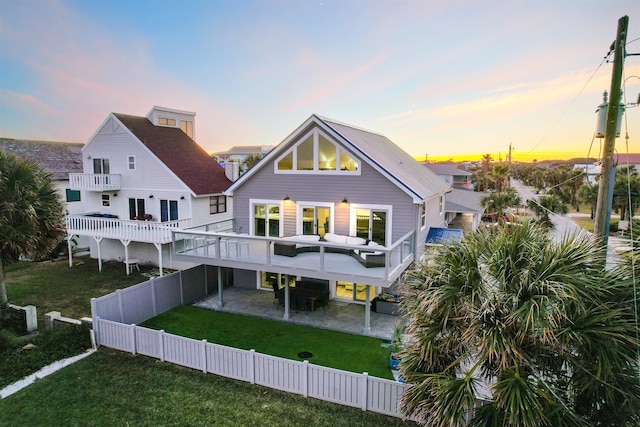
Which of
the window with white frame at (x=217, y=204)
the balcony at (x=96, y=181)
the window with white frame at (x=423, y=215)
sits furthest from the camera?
the window with white frame at (x=217, y=204)

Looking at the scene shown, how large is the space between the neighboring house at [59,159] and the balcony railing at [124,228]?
183 inches

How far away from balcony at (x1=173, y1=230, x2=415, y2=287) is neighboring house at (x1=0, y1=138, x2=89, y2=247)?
1577 centimetres

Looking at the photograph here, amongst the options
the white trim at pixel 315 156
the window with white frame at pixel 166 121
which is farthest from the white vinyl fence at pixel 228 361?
the window with white frame at pixel 166 121

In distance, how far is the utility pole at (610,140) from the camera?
21.4 feet

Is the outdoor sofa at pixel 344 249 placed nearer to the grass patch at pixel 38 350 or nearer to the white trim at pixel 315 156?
the white trim at pixel 315 156

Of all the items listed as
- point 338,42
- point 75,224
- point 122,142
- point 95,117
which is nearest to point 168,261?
point 75,224

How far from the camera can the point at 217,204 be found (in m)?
22.0

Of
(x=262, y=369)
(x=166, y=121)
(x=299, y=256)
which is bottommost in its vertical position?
(x=262, y=369)

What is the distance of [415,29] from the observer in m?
16.5

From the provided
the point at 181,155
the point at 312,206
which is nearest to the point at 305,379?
the point at 312,206

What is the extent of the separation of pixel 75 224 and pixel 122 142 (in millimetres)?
5445

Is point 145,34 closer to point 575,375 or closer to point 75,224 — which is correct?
point 75,224

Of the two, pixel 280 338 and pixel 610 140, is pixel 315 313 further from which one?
pixel 610 140

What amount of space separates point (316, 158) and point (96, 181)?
1412 cm
